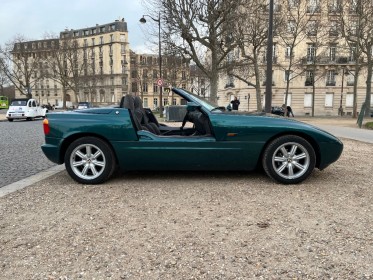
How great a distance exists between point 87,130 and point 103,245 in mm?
2217

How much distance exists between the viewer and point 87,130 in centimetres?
464

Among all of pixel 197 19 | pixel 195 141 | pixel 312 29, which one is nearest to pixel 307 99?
pixel 312 29

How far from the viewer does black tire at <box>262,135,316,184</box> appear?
453cm

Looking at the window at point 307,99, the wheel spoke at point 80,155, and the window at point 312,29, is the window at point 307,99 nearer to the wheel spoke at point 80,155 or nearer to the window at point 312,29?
the window at point 312,29

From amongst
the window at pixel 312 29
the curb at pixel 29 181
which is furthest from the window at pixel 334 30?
the curb at pixel 29 181

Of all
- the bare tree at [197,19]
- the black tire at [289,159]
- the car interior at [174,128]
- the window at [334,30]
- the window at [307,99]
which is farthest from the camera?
the window at [307,99]

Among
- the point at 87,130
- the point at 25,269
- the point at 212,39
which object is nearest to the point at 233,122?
the point at 87,130

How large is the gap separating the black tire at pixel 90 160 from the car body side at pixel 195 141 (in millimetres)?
107

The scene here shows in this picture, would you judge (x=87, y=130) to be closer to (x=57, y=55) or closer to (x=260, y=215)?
(x=260, y=215)

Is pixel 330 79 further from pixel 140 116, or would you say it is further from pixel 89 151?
pixel 89 151

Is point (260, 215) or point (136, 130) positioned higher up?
point (136, 130)

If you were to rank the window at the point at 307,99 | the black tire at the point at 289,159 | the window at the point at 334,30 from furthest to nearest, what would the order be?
1. the window at the point at 307,99
2. the window at the point at 334,30
3. the black tire at the point at 289,159

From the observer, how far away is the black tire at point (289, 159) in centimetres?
453

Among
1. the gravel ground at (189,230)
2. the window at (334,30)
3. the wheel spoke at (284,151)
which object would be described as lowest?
the gravel ground at (189,230)
